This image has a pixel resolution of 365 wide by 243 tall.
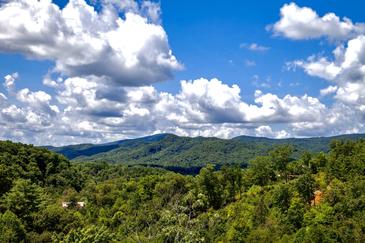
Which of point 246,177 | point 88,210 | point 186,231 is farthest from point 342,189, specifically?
point 88,210

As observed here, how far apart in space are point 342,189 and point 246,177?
40918 millimetres

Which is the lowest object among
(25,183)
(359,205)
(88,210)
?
(88,210)

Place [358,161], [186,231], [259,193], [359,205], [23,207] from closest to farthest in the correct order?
[186,231]
[23,207]
[359,205]
[358,161]
[259,193]

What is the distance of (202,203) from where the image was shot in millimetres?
112438

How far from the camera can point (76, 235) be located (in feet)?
185

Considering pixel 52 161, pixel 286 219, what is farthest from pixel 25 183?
pixel 52 161

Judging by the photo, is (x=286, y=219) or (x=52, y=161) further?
(x=52, y=161)

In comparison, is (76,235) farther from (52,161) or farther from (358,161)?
(52,161)

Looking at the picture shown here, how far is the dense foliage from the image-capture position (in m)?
62.7

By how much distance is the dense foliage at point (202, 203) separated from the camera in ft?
206

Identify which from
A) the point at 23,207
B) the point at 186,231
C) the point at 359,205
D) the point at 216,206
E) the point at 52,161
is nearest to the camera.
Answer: the point at 186,231

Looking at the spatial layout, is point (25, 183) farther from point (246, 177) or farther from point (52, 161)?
point (52, 161)

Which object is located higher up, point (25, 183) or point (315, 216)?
point (25, 183)

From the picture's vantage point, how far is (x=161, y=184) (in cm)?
A: 14025
